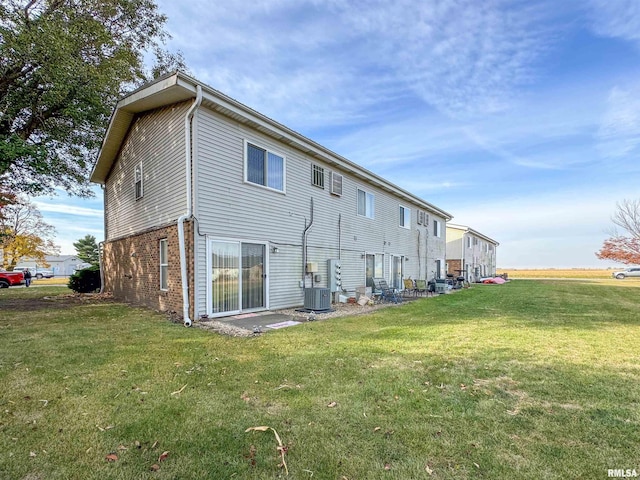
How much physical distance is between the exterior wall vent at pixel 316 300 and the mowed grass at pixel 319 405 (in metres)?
3.30

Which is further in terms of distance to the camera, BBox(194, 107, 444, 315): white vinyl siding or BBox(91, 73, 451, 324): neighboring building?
BBox(194, 107, 444, 315): white vinyl siding

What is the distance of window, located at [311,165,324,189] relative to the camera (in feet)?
38.9

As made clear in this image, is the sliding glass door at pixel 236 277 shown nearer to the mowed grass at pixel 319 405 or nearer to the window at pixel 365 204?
the mowed grass at pixel 319 405

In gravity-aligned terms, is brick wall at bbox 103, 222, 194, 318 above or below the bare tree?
below

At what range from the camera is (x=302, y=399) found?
3.50 metres

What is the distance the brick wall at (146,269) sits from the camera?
8.33 m

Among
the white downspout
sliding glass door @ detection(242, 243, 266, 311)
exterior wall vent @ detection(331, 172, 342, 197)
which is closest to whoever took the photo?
the white downspout

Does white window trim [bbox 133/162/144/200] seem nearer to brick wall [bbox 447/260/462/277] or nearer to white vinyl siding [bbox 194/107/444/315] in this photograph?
white vinyl siding [bbox 194/107/444/315]

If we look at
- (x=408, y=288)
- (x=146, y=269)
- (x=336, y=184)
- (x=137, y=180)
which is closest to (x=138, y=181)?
(x=137, y=180)

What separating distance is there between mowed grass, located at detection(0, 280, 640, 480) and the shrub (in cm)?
1076

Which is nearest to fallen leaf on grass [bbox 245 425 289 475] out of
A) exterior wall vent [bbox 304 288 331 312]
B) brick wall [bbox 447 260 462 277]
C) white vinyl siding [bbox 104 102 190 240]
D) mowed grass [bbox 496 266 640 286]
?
white vinyl siding [bbox 104 102 190 240]

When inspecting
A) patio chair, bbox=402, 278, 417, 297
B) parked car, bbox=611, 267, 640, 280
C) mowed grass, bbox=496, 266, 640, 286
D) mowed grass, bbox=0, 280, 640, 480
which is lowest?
mowed grass, bbox=496, 266, 640, 286

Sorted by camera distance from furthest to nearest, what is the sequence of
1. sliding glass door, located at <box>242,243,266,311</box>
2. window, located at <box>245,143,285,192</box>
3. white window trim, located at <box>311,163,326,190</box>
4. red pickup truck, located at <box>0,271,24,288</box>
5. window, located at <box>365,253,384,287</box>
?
red pickup truck, located at <box>0,271,24,288</box> < window, located at <box>365,253,384,287</box> < white window trim, located at <box>311,163,326,190</box> < window, located at <box>245,143,285,192</box> < sliding glass door, located at <box>242,243,266,311</box>

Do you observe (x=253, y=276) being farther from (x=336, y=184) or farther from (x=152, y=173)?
(x=336, y=184)
